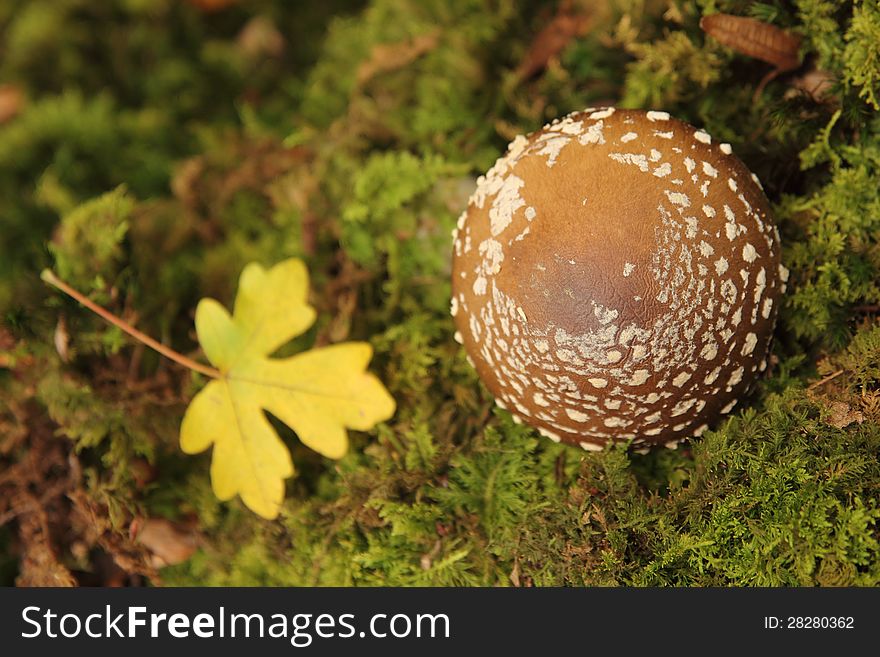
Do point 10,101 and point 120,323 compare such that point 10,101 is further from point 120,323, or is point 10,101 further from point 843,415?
point 843,415

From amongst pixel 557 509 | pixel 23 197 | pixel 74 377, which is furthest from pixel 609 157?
pixel 23 197

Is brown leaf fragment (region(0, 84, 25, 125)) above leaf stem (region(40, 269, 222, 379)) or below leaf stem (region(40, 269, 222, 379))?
above

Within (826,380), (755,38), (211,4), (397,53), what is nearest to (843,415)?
(826,380)

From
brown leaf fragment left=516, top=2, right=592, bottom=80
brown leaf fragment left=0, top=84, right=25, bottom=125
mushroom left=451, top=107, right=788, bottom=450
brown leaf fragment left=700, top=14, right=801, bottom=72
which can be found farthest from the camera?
brown leaf fragment left=0, top=84, right=25, bottom=125

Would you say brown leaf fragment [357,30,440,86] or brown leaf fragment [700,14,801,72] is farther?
brown leaf fragment [357,30,440,86]

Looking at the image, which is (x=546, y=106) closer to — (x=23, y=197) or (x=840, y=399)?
(x=840, y=399)

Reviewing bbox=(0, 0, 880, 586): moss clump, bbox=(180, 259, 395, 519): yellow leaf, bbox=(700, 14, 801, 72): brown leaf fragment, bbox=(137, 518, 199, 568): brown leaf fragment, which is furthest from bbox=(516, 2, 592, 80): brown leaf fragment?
bbox=(137, 518, 199, 568): brown leaf fragment

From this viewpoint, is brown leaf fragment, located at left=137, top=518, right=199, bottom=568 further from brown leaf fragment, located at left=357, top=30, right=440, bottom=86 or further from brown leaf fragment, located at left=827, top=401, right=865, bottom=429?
brown leaf fragment, located at left=827, top=401, right=865, bottom=429
